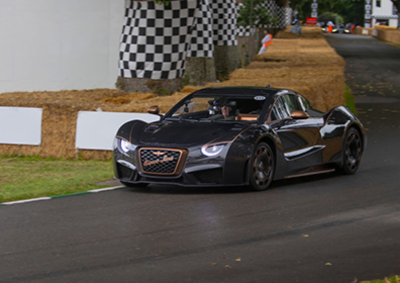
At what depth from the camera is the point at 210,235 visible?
5.61 metres

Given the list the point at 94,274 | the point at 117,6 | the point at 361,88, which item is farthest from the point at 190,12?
the point at 94,274

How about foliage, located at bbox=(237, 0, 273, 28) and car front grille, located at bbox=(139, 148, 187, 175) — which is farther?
foliage, located at bbox=(237, 0, 273, 28)

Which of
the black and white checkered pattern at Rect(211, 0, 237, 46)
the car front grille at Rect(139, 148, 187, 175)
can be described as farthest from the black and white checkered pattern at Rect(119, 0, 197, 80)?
the black and white checkered pattern at Rect(211, 0, 237, 46)

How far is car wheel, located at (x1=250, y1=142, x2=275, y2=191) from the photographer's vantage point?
293 inches

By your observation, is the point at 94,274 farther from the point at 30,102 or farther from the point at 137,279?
the point at 30,102

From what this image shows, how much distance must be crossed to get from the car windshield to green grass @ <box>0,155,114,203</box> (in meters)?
1.39

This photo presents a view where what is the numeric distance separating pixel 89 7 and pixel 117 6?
2.72 feet

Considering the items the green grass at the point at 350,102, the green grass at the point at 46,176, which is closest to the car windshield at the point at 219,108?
the green grass at the point at 46,176

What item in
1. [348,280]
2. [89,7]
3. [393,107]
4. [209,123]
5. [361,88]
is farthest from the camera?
[361,88]

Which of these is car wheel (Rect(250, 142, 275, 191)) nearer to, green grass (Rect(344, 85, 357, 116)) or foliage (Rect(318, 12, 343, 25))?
green grass (Rect(344, 85, 357, 116))

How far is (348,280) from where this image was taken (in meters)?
4.38

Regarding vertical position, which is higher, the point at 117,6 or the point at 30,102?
the point at 117,6

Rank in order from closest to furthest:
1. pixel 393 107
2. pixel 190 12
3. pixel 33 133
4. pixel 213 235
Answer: pixel 213 235, pixel 33 133, pixel 190 12, pixel 393 107

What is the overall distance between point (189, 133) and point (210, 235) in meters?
2.16
